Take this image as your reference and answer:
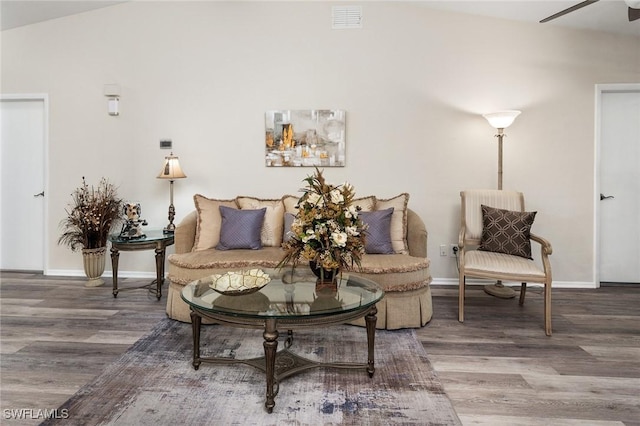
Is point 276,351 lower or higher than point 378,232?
lower

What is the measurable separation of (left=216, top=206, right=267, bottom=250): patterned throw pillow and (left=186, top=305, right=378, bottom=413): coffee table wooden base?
1.17 meters

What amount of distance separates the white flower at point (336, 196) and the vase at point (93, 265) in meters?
3.03

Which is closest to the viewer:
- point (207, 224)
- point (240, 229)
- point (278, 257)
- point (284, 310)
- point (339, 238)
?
point (284, 310)

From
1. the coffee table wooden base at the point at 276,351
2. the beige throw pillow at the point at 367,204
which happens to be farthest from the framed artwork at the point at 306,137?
the coffee table wooden base at the point at 276,351

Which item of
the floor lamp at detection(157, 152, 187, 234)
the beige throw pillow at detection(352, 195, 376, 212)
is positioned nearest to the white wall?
the floor lamp at detection(157, 152, 187, 234)

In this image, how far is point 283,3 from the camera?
14.0 feet

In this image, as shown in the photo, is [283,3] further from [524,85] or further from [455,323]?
[455,323]

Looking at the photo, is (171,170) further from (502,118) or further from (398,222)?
(502,118)

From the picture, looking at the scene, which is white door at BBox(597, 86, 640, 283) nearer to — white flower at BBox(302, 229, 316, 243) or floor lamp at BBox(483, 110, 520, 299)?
floor lamp at BBox(483, 110, 520, 299)

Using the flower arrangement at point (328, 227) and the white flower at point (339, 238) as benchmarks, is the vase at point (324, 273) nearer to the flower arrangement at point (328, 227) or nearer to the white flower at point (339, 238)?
the flower arrangement at point (328, 227)

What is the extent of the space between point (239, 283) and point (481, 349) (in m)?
1.67

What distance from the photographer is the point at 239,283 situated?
7.75ft

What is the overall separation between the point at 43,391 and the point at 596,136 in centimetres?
511

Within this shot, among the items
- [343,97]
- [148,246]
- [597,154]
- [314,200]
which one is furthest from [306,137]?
[597,154]
